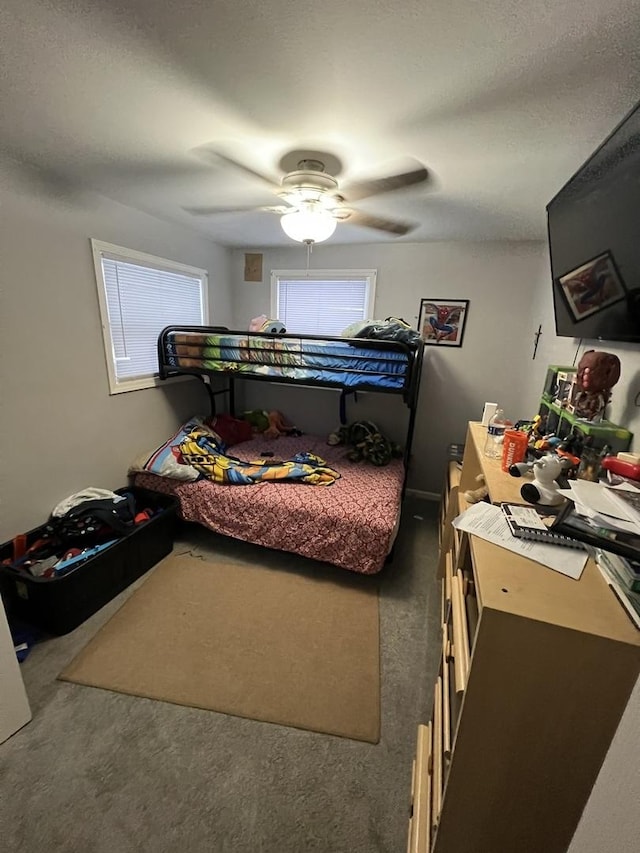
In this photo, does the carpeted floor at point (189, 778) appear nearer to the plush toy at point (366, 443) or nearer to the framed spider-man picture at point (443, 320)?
the plush toy at point (366, 443)

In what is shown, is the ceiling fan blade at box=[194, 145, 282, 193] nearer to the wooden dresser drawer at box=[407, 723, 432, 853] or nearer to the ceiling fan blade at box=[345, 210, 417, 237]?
the ceiling fan blade at box=[345, 210, 417, 237]

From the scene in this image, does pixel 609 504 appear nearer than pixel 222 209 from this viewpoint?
Yes

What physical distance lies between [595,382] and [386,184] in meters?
1.31

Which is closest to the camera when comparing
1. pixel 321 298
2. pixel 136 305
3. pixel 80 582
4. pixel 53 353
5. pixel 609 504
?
pixel 609 504

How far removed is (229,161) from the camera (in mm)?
1484

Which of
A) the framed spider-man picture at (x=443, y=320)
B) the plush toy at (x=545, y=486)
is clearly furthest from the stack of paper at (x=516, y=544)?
the framed spider-man picture at (x=443, y=320)

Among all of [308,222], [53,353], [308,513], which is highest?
[308,222]

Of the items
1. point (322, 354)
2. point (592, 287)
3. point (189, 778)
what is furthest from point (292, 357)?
point (189, 778)

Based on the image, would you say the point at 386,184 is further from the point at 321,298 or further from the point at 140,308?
the point at 140,308

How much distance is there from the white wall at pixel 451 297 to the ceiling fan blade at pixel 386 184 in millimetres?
1306

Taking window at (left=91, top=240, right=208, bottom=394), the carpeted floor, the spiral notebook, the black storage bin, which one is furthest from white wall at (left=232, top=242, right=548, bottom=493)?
the carpeted floor

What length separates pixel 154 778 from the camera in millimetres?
1192

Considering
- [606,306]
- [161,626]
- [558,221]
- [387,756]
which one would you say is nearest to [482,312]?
[558,221]

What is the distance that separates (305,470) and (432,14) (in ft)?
7.12
